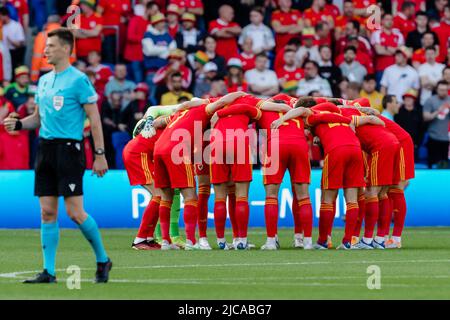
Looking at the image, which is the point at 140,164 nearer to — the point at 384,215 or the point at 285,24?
the point at 384,215

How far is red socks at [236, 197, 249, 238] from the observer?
18.5 m

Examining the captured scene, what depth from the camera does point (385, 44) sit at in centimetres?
3019

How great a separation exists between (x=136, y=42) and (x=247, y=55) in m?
2.39

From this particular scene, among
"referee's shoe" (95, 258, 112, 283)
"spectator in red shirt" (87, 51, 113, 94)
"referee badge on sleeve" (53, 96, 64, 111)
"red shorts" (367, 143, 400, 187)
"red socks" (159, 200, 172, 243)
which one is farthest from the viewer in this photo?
"spectator in red shirt" (87, 51, 113, 94)

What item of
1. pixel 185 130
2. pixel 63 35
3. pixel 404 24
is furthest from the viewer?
pixel 404 24

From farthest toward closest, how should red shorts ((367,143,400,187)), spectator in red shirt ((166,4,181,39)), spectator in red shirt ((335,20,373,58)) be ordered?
spectator in red shirt ((335,20,373,58))
spectator in red shirt ((166,4,181,39))
red shorts ((367,143,400,187))

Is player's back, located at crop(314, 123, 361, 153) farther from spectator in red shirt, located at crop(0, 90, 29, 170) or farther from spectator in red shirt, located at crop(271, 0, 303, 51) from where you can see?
spectator in red shirt, located at crop(271, 0, 303, 51)

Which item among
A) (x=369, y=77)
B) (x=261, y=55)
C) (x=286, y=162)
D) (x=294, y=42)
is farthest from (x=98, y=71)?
(x=286, y=162)

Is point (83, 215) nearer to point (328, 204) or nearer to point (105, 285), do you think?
point (105, 285)

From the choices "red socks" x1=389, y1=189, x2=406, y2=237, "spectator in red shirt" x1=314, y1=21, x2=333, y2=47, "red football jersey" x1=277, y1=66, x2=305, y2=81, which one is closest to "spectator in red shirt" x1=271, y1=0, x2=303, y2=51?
"spectator in red shirt" x1=314, y1=21, x2=333, y2=47

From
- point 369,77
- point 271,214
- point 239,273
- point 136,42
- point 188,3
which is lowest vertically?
point 271,214

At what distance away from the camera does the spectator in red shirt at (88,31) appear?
28594 millimetres

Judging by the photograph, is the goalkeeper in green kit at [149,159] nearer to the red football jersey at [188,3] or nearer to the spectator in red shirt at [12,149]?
the spectator in red shirt at [12,149]

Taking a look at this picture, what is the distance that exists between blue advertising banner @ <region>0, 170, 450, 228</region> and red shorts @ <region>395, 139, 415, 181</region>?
4778 millimetres
